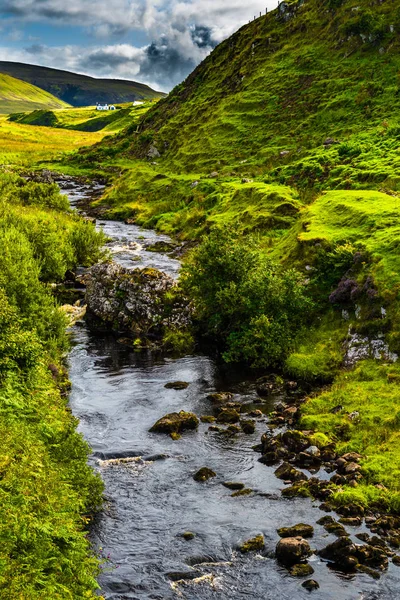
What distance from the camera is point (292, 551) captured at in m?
Result: 21.7

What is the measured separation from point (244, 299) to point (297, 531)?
66.2 ft

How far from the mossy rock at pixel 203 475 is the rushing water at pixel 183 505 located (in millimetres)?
294

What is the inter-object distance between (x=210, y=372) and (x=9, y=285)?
1453 cm

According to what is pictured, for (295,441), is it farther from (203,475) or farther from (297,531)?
(297,531)

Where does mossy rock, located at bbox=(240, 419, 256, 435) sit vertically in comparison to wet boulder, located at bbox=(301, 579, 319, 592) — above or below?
above

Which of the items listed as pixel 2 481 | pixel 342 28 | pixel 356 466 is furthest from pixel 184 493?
pixel 342 28

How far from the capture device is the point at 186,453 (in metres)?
30.0

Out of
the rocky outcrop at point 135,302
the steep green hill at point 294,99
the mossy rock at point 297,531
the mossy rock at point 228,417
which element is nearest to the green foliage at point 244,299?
the rocky outcrop at point 135,302

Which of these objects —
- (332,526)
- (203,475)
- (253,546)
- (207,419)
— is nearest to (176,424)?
(207,419)

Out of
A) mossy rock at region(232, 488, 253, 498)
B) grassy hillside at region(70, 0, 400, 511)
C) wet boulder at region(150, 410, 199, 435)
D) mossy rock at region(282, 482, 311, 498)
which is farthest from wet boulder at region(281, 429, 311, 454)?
wet boulder at region(150, 410, 199, 435)

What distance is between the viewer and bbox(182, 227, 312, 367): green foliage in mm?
40438

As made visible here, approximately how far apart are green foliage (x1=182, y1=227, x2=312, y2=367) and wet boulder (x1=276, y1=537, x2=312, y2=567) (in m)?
18.4

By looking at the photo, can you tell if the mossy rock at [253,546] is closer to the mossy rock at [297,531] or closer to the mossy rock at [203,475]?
the mossy rock at [297,531]

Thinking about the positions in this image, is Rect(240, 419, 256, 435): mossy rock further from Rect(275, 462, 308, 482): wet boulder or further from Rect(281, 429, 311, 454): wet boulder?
Rect(275, 462, 308, 482): wet boulder
